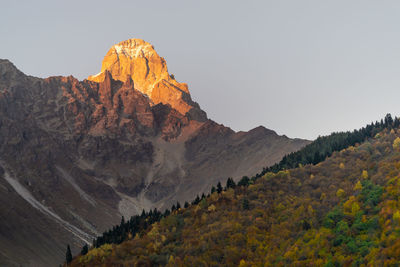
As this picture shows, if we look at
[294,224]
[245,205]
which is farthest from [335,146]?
[294,224]

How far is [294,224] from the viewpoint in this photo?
344ft

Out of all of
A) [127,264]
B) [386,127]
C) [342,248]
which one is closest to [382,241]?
[342,248]

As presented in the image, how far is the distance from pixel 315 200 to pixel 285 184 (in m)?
16.1

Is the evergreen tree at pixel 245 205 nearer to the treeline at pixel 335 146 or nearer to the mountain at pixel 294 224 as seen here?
the mountain at pixel 294 224

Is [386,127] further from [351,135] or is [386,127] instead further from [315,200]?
[315,200]

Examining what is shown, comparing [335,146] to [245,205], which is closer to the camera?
[245,205]

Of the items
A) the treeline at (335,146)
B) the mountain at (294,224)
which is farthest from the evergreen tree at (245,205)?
the treeline at (335,146)

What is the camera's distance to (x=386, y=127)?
6698 inches

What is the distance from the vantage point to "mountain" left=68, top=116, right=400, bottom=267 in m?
86.4

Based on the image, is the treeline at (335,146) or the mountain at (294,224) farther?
the treeline at (335,146)

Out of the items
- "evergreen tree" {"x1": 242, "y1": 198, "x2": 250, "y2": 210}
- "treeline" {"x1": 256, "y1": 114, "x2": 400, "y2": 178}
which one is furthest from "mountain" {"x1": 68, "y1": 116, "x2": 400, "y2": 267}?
"treeline" {"x1": 256, "y1": 114, "x2": 400, "y2": 178}

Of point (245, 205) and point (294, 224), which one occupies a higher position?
point (245, 205)

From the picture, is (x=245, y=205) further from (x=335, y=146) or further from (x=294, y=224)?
(x=335, y=146)

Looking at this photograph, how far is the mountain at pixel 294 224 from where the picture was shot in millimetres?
86438
